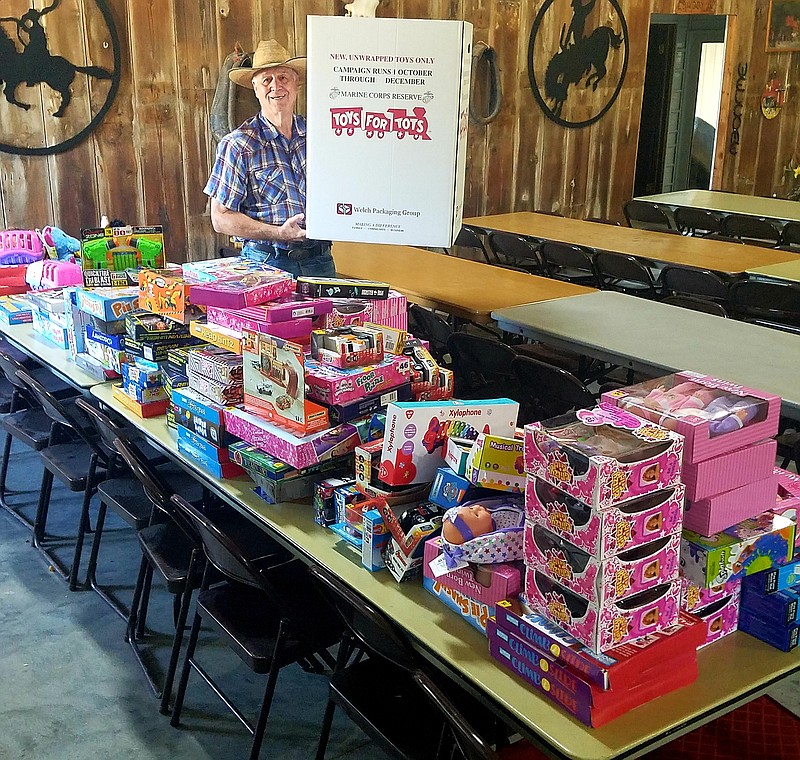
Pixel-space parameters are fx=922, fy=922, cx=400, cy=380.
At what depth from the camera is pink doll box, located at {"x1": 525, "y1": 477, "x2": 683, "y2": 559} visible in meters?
1.53

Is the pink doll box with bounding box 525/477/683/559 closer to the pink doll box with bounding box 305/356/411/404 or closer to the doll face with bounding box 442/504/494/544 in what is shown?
the doll face with bounding box 442/504/494/544

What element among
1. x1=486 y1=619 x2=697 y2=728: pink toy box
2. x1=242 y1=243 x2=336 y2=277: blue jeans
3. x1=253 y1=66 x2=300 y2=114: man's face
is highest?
x1=253 y1=66 x2=300 y2=114: man's face

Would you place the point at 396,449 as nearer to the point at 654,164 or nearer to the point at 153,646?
the point at 153,646

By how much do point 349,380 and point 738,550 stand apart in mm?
1048

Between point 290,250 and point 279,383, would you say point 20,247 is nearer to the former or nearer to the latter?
point 290,250

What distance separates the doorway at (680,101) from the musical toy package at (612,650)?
26.7ft

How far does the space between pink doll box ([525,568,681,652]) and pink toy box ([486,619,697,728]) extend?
0.07 meters

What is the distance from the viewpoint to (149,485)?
2.70m

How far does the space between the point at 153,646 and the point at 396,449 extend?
4.58 ft

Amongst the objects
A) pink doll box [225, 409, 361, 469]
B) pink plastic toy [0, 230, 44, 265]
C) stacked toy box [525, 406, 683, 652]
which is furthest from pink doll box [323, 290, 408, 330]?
pink plastic toy [0, 230, 44, 265]

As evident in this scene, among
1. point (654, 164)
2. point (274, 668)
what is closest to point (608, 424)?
point (274, 668)

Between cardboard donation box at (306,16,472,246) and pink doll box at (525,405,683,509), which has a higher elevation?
cardboard donation box at (306,16,472,246)

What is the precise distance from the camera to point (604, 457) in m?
1.51

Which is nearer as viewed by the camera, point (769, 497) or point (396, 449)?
point (769, 497)
